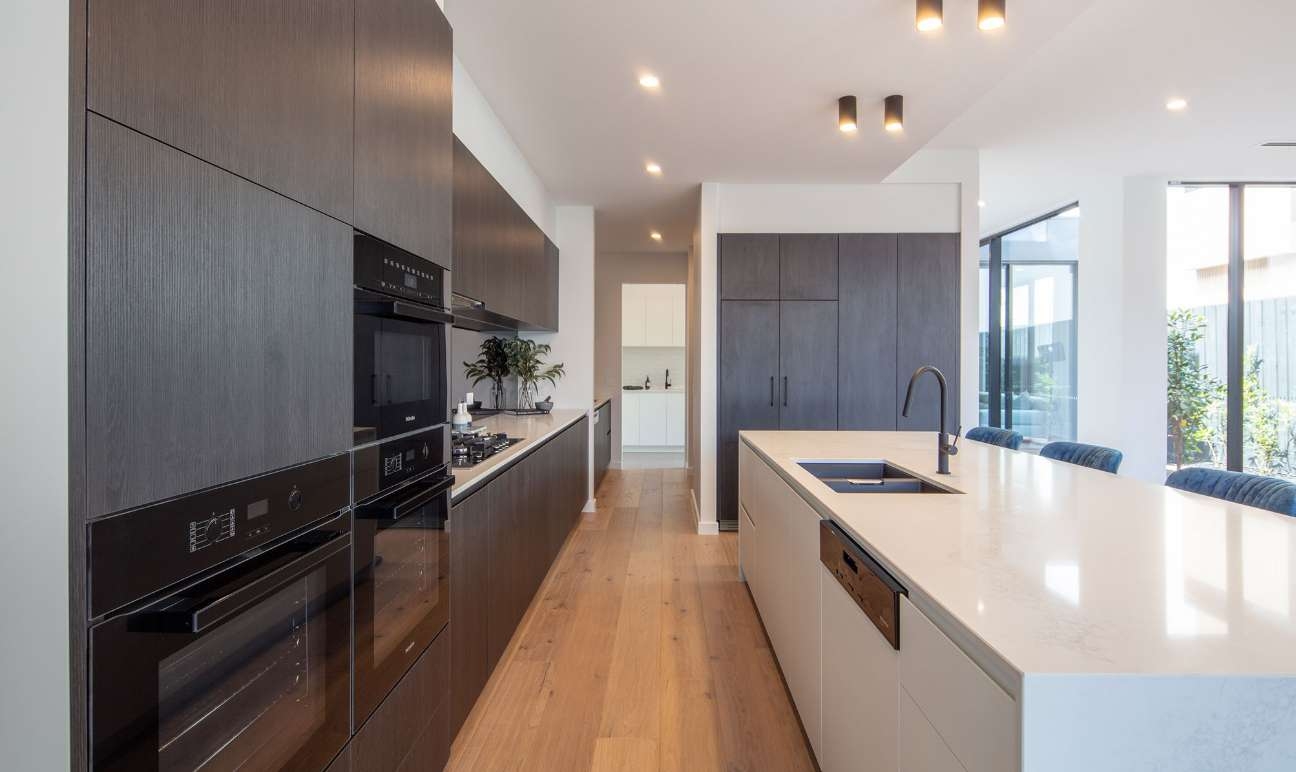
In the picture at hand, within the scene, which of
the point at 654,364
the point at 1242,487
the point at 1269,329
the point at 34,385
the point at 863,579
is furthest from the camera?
the point at 654,364

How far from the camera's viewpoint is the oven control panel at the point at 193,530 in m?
0.66

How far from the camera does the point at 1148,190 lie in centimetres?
474

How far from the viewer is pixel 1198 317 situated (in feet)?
16.0

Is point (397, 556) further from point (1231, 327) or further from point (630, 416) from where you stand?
point (630, 416)

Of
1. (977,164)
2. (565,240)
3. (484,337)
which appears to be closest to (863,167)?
(977,164)

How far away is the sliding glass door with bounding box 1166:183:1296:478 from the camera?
4.62 meters

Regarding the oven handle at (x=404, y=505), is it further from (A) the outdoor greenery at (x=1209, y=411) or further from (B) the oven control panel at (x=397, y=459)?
(A) the outdoor greenery at (x=1209, y=411)

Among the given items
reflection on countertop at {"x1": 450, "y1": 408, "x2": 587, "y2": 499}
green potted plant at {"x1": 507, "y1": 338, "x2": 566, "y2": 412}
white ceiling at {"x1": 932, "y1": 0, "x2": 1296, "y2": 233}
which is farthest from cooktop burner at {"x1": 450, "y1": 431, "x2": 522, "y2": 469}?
white ceiling at {"x1": 932, "y1": 0, "x2": 1296, "y2": 233}

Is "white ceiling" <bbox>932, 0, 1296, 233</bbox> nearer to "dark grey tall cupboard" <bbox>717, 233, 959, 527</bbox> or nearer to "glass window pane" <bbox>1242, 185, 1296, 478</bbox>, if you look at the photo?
"glass window pane" <bbox>1242, 185, 1296, 478</bbox>

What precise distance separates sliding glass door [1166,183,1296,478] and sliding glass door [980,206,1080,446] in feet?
2.37

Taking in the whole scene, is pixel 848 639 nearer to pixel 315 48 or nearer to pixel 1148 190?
pixel 315 48

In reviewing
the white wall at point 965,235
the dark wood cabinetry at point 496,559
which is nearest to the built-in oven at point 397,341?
the dark wood cabinetry at point 496,559

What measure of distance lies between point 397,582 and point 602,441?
15.1ft

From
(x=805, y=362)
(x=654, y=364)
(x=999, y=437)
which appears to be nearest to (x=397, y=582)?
(x=999, y=437)
